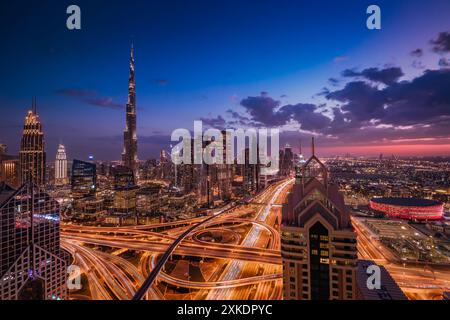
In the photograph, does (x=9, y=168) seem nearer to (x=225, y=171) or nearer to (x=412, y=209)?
(x=225, y=171)

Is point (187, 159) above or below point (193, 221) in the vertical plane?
above

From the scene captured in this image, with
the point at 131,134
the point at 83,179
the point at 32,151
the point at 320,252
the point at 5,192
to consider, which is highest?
the point at 131,134

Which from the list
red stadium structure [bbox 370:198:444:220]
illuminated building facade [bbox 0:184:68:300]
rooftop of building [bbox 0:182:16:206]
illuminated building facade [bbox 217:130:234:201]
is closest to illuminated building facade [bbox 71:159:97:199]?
illuminated building facade [bbox 217:130:234:201]

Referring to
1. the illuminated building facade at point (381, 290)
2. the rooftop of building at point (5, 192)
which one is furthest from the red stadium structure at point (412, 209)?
the rooftop of building at point (5, 192)

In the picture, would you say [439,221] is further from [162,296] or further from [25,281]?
[25,281]

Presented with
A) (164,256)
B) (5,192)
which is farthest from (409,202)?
(5,192)

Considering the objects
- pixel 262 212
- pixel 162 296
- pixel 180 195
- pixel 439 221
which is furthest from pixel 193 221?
pixel 439 221

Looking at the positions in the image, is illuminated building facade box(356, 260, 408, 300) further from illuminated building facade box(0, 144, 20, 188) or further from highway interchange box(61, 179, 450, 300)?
illuminated building facade box(0, 144, 20, 188)
